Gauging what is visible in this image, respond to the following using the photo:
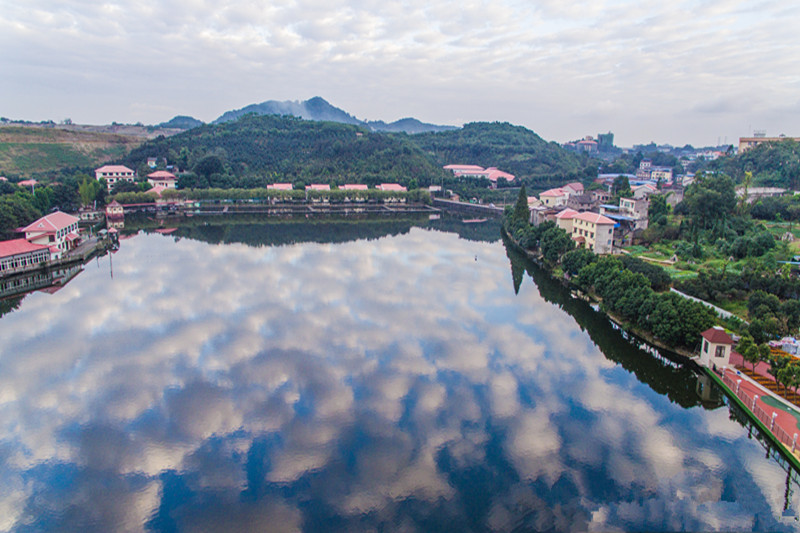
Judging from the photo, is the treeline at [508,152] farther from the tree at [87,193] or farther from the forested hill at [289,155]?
the tree at [87,193]

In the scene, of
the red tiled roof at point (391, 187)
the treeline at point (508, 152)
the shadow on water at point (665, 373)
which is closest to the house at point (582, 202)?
the red tiled roof at point (391, 187)

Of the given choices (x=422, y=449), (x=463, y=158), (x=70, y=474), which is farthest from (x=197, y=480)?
(x=463, y=158)

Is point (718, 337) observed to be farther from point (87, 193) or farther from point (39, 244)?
point (87, 193)

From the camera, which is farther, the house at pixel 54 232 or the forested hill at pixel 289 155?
the forested hill at pixel 289 155

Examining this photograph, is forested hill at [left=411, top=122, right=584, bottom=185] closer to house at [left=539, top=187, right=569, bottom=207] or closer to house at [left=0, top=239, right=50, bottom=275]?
house at [left=539, top=187, right=569, bottom=207]

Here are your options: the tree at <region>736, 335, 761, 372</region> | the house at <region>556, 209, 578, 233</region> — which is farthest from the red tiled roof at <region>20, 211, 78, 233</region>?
the tree at <region>736, 335, 761, 372</region>

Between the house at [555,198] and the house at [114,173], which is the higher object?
the house at [114,173]
